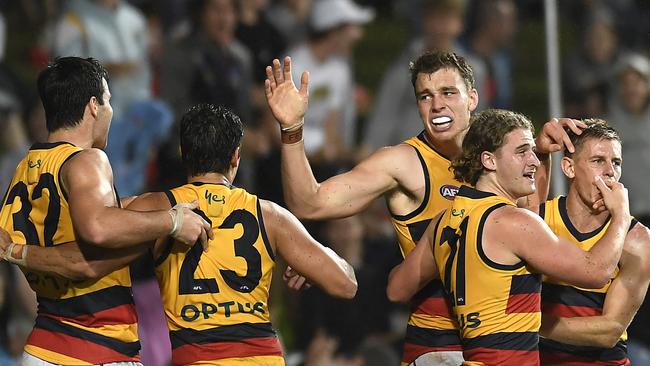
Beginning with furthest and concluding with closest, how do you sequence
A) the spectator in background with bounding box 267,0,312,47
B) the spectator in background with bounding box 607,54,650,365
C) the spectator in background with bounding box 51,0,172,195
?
1. the spectator in background with bounding box 267,0,312,47
2. the spectator in background with bounding box 607,54,650,365
3. the spectator in background with bounding box 51,0,172,195

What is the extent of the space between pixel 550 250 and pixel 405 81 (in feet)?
17.8

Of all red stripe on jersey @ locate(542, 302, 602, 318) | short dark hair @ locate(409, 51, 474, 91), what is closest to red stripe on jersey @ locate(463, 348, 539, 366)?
red stripe on jersey @ locate(542, 302, 602, 318)

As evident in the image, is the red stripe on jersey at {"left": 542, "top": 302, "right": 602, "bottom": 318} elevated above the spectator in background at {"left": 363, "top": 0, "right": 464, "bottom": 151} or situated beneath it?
situated beneath

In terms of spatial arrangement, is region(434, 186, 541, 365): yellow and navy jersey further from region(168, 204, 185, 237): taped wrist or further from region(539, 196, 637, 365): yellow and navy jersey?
region(168, 204, 185, 237): taped wrist

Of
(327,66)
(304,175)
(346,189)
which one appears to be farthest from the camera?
(327,66)

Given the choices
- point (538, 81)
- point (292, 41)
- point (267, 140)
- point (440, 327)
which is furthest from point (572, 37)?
point (440, 327)

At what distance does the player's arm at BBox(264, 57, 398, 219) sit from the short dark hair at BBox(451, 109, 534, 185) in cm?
69

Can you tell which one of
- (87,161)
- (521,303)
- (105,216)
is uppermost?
(87,161)

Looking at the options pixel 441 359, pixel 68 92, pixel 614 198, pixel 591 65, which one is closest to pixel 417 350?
pixel 441 359

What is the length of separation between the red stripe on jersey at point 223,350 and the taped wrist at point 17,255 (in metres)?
0.77

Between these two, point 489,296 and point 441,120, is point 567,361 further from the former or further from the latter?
point 441,120

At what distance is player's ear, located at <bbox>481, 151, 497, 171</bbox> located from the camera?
5297mm

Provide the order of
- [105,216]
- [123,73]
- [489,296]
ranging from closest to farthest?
[105,216]
[489,296]
[123,73]

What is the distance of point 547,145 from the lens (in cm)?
578
